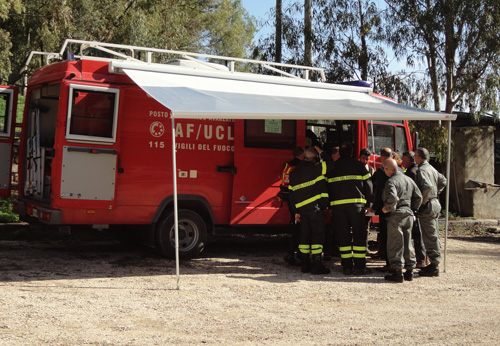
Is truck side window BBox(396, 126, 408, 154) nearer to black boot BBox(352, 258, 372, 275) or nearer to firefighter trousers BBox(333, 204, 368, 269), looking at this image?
firefighter trousers BBox(333, 204, 368, 269)

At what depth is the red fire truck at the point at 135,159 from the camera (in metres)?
8.23

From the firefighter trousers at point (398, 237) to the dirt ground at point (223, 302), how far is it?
1.01ft

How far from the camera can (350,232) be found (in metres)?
8.74

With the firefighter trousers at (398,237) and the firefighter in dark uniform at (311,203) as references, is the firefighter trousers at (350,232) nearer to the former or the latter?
the firefighter in dark uniform at (311,203)

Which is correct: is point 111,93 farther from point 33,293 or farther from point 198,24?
point 198,24

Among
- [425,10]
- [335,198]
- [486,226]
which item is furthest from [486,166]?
[335,198]

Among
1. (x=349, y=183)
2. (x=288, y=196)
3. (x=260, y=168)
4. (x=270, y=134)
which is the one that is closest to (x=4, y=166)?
(x=260, y=168)

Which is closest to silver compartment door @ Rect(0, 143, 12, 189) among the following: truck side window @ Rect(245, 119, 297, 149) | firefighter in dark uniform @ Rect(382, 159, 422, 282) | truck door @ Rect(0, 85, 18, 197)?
truck door @ Rect(0, 85, 18, 197)

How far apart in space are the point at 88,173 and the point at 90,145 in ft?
1.21

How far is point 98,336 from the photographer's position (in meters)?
5.38

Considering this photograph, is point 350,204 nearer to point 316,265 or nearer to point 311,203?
point 311,203

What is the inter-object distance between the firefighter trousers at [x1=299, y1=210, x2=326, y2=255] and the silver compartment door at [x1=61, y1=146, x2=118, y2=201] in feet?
8.60

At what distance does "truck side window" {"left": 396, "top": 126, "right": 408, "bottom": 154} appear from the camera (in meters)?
11.1

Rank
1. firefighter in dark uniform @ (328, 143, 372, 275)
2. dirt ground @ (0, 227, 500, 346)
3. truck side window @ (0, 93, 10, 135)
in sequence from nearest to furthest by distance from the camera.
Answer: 1. dirt ground @ (0, 227, 500, 346)
2. firefighter in dark uniform @ (328, 143, 372, 275)
3. truck side window @ (0, 93, 10, 135)
